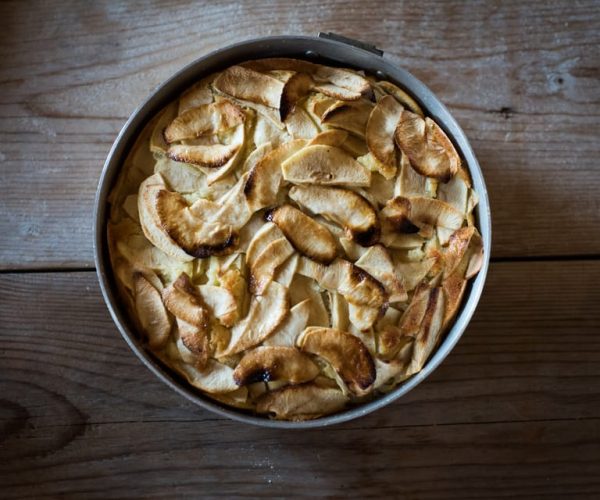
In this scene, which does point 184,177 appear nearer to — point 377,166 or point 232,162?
point 232,162

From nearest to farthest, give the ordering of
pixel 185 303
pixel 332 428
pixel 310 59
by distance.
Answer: pixel 185 303 < pixel 310 59 < pixel 332 428

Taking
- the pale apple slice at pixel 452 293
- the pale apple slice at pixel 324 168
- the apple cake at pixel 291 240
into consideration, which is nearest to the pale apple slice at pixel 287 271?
the apple cake at pixel 291 240

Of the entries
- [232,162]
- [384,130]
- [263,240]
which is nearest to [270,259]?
[263,240]

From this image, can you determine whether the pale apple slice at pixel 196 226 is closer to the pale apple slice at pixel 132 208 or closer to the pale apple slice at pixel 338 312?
the pale apple slice at pixel 132 208

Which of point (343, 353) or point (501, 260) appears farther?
point (501, 260)

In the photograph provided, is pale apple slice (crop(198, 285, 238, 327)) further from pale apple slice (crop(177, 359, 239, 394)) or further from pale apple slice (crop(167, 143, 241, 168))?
pale apple slice (crop(167, 143, 241, 168))

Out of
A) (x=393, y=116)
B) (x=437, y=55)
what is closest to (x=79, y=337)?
(x=393, y=116)

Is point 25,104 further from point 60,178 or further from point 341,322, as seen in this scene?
point 341,322
